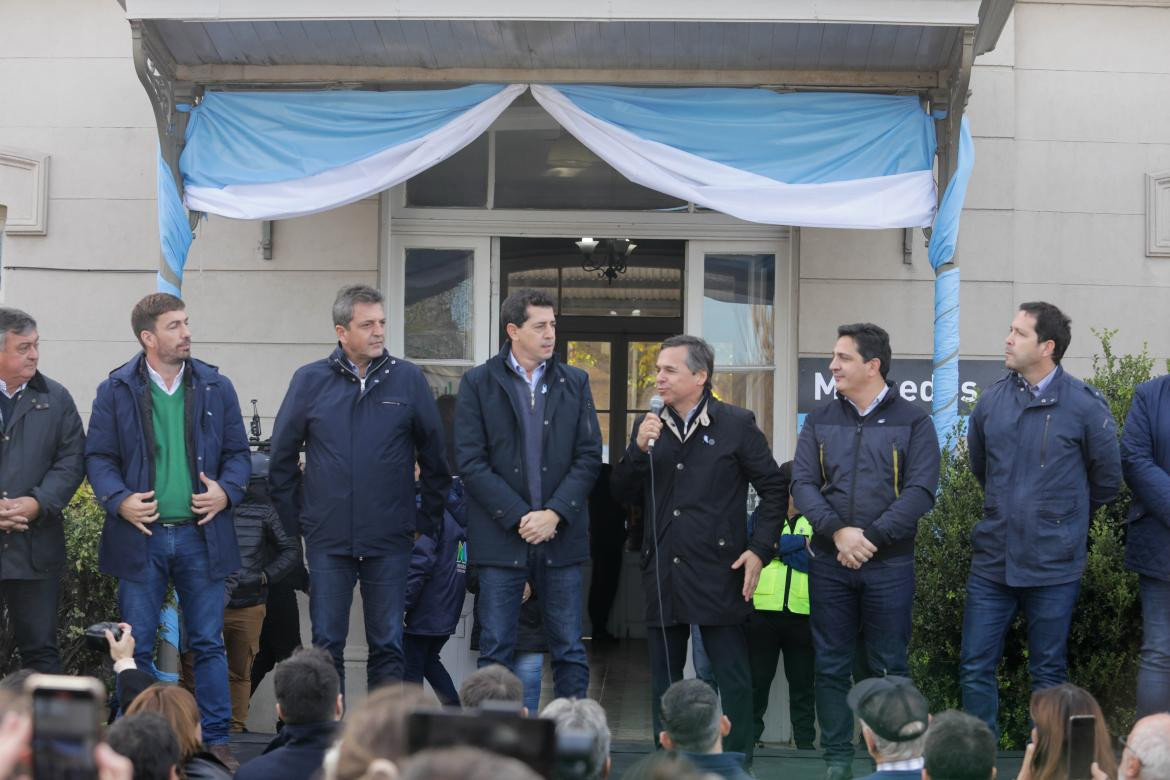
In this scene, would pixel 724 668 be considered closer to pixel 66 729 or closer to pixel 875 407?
pixel 875 407

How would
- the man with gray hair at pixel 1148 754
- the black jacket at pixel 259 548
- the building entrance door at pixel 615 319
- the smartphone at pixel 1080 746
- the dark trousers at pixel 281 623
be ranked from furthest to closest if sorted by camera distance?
the building entrance door at pixel 615 319
the dark trousers at pixel 281 623
the black jacket at pixel 259 548
the man with gray hair at pixel 1148 754
the smartphone at pixel 1080 746

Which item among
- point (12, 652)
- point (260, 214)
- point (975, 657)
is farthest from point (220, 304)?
point (975, 657)

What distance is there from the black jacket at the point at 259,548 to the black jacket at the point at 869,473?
288 centimetres

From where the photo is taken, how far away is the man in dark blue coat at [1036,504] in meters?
5.79

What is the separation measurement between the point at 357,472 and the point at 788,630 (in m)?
2.42

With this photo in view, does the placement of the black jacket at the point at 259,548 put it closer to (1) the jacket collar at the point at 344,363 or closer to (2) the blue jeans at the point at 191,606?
(2) the blue jeans at the point at 191,606

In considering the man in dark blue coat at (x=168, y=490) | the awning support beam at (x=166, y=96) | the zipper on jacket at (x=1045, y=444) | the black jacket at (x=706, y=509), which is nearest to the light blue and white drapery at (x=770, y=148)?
the black jacket at (x=706, y=509)

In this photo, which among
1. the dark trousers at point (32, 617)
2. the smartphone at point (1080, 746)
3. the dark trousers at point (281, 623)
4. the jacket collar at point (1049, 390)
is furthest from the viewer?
the dark trousers at point (281, 623)

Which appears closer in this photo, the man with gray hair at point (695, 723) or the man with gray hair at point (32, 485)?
the man with gray hair at point (695, 723)

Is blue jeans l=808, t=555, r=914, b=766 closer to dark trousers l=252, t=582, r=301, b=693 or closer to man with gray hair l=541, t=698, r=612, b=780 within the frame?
man with gray hair l=541, t=698, r=612, b=780

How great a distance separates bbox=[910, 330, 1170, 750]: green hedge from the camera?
6199 mm

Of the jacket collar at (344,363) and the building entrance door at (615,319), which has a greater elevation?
the building entrance door at (615,319)

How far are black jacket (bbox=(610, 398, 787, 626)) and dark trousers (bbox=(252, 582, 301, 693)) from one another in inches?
99.1

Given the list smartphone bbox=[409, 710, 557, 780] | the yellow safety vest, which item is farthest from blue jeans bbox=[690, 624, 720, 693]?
smartphone bbox=[409, 710, 557, 780]
